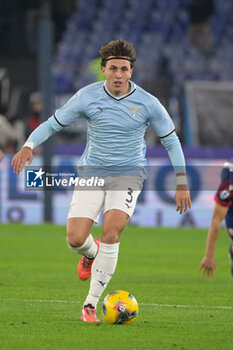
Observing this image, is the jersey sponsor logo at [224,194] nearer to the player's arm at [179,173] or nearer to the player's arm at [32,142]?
the player's arm at [179,173]

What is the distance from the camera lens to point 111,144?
7.17 meters

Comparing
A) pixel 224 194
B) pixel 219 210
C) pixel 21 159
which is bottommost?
pixel 219 210

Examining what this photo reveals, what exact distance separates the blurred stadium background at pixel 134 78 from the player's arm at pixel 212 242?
6.89m

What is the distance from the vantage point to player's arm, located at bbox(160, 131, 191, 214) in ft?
22.5

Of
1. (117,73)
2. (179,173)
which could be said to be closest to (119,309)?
(179,173)

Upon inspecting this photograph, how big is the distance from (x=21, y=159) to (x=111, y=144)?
831 mm

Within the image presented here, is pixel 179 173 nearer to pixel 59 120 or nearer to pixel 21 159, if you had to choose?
pixel 59 120

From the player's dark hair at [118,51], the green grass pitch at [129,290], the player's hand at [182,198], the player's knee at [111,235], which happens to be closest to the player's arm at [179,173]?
the player's hand at [182,198]

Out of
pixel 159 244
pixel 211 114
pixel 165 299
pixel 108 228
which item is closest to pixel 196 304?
pixel 165 299

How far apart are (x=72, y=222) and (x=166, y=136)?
3.33ft

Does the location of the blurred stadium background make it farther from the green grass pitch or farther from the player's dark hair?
the player's dark hair

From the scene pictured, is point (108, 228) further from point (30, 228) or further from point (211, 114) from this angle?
point (211, 114)

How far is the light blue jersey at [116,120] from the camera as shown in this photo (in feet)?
23.4

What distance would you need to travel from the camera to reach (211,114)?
1961 centimetres
